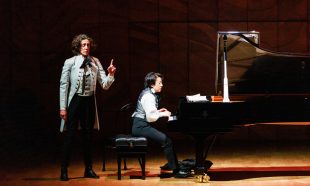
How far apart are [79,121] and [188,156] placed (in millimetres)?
2138

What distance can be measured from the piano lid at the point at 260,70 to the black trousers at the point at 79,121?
4.60ft

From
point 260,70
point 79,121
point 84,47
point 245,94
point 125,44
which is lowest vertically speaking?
point 79,121

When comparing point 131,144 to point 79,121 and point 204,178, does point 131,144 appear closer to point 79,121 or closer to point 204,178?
point 79,121

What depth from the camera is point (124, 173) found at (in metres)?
6.85

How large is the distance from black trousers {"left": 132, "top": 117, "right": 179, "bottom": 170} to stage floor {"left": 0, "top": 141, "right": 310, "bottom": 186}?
0.20 m

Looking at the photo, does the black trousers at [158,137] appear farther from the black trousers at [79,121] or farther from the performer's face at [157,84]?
the black trousers at [79,121]

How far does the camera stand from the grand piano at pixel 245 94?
20.2 ft

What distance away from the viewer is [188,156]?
8.23m

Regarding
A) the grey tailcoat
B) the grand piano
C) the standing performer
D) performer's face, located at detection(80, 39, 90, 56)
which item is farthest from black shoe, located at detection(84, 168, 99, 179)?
performer's face, located at detection(80, 39, 90, 56)

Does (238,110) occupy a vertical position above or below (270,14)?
below

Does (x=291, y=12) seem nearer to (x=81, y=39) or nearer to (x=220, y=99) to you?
(x=220, y=99)

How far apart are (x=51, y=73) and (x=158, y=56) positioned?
1766mm

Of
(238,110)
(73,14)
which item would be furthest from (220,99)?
(73,14)

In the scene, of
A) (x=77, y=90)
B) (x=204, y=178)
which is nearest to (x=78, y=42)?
(x=77, y=90)
